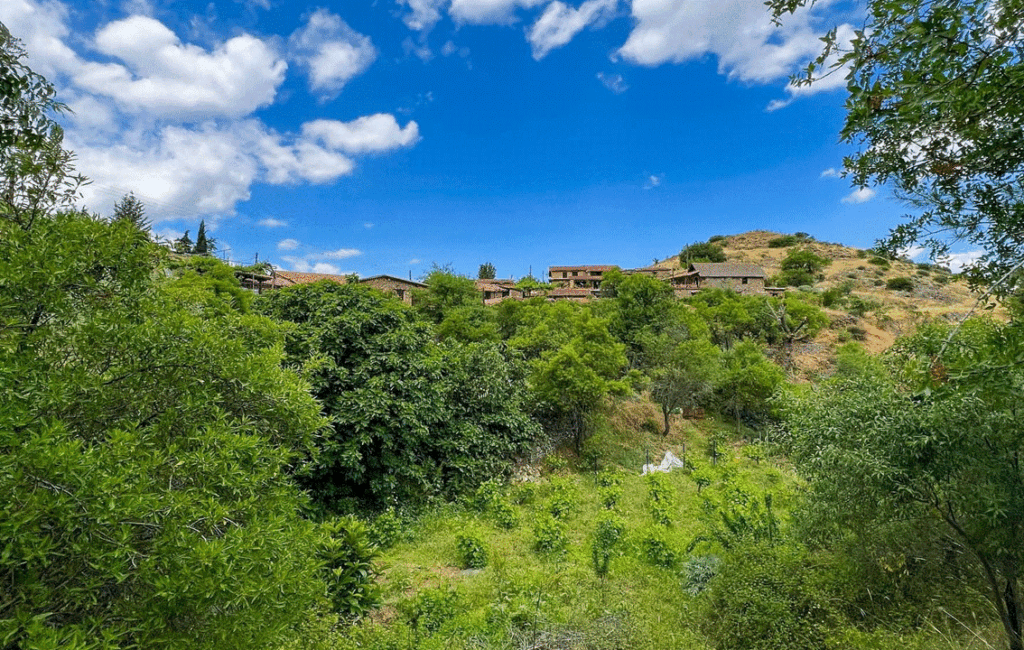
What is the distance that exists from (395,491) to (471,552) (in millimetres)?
2860

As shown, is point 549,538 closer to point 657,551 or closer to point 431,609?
point 657,551

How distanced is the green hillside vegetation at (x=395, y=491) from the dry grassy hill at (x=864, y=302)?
15635mm

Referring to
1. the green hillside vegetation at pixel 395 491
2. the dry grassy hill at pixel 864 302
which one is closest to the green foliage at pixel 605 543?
the green hillside vegetation at pixel 395 491

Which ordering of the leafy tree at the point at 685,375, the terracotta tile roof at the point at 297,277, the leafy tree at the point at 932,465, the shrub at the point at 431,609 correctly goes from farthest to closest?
the terracotta tile roof at the point at 297,277 → the leafy tree at the point at 685,375 → the shrub at the point at 431,609 → the leafy tree at the point at 932,465

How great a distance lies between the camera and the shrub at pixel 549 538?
8.45m

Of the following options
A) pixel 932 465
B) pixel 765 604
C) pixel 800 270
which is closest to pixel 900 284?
pixel 800 270

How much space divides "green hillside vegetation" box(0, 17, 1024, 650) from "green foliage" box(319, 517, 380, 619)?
0.05 metres

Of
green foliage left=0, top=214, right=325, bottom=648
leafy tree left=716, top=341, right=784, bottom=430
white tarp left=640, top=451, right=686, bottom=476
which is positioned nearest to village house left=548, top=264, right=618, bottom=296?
leafy tree left=716, top=341, right=784, bottom=430

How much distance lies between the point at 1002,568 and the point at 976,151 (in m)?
4.60

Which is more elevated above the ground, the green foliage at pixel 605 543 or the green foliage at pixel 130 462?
the green foliage at pixel 130 462

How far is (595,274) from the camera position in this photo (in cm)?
6331

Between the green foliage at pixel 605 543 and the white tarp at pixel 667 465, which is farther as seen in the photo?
the white tarp at pixel 667 465

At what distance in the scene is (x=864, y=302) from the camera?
37.9 meters

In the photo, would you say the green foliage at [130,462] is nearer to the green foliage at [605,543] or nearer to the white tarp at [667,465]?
the green foliage at [605,543]
